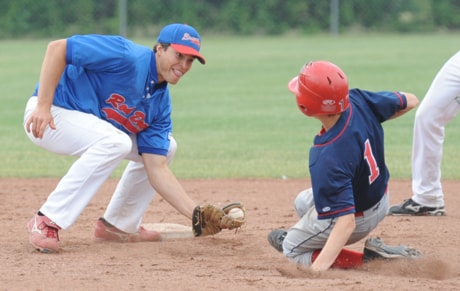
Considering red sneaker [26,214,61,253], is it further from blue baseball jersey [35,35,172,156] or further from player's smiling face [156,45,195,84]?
player's smiling face [156,45,195,84]

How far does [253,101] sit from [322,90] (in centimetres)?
1002

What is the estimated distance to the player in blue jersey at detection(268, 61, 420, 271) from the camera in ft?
15.2

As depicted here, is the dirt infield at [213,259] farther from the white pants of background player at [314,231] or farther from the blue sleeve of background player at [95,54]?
the blue sleeve of background player at [95,54]

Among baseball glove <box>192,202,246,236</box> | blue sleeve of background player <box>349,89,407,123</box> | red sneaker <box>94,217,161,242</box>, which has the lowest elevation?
red sneaker <box>94,217,161,242</box>

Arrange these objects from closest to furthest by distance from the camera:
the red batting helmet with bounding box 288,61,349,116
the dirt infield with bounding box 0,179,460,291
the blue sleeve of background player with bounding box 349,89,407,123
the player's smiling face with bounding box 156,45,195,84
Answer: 1. the dirt infield with bounding box 0,179,460,291
2. the red batting helmet with bounding box 288,61,349,116
3. the blue sleeve of background player with bounding box 349,89,407,123
4. the player's smiling face with bounding box 156,45,195,84

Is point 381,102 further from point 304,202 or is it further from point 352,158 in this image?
point 304,202

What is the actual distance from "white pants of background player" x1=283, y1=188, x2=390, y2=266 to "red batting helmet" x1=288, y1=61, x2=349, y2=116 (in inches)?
24.6

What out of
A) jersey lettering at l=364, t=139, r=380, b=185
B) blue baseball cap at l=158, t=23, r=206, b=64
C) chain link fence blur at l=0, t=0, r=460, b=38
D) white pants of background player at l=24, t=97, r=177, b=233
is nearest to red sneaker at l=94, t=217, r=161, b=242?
white pants of background player at l=24, t=97, r=177, b=233

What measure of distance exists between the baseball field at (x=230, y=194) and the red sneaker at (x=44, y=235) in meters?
0.08

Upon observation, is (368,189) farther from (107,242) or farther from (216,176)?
(216,176)

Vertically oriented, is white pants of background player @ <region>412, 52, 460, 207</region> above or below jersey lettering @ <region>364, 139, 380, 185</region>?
below

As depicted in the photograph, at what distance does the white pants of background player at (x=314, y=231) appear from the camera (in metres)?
4.94

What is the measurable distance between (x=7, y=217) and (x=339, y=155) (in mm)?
3104

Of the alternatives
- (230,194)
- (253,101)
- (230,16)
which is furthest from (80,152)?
(230,16)
